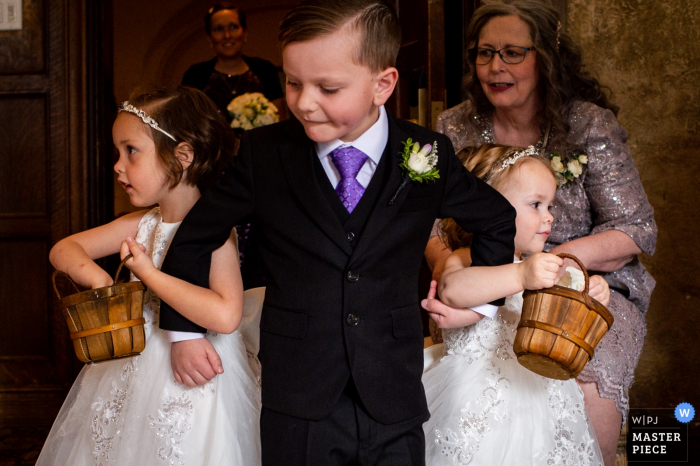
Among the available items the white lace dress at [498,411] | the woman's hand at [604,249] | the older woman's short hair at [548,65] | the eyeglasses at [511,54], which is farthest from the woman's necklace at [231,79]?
the white lace dress at [498,411]

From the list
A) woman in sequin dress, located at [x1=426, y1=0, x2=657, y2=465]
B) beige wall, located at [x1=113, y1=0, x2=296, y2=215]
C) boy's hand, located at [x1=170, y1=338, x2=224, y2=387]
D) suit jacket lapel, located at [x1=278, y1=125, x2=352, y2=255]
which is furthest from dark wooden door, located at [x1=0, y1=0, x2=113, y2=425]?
beige wall, located at [x1=113, y1=0, x2=296, y2=215]

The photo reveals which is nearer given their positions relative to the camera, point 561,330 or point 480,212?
point 561,330

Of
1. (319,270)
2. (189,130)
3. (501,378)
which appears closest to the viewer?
(319,270)

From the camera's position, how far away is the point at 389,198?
5.97 feet

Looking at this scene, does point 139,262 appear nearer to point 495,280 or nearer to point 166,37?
point 495,280

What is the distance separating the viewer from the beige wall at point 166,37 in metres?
9.26

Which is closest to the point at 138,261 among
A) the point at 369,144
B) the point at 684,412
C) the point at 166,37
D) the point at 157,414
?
the point at 157,414

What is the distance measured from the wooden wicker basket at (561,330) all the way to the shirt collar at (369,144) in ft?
1.91

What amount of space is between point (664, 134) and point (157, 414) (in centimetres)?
294

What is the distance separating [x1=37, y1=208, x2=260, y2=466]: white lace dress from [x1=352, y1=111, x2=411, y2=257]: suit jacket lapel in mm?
721

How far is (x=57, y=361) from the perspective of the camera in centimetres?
430

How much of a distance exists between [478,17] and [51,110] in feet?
8.84

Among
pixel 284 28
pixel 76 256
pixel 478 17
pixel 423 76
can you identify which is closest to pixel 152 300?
pixel 76 256

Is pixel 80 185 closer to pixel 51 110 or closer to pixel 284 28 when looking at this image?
pixel 51 110
